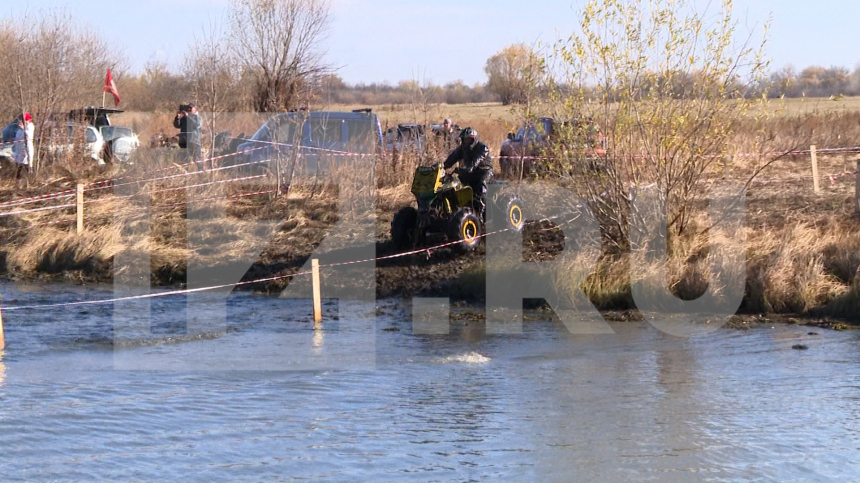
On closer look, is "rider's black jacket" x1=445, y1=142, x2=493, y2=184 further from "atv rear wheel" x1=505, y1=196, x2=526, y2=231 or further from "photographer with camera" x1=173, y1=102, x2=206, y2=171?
"photographer with camera" x1=173, y1=102, x2=206, y2=171

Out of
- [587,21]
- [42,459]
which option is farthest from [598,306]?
[42,459]

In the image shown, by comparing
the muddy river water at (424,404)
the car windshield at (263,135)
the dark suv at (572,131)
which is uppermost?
the car windshield at (263,135)

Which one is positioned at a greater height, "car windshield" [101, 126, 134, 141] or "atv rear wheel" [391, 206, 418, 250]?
"car windshield" [101, 126, 134, 141]

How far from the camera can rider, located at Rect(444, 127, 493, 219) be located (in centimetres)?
1447

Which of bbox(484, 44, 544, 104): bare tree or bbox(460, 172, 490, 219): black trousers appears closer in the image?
bbox(484, 44, 544, 104): bare tree

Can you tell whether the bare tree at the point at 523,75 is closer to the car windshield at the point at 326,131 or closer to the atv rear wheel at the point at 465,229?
the atv rear wheel at the point at 465,229

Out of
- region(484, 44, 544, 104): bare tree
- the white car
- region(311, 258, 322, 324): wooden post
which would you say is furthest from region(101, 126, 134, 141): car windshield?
region(311, 258, 322, 324): wooden post

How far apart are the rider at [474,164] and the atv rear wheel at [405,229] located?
99 cm

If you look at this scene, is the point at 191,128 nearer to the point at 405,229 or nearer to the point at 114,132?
the point at 114,132

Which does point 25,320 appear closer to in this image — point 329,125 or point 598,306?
point 598,306

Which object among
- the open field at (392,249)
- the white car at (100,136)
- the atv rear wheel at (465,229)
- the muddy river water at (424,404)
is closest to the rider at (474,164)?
the atv rear wheel at (465,229)

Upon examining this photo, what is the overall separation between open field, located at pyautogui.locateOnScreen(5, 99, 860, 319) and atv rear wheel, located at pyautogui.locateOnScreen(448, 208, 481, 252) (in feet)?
1.01

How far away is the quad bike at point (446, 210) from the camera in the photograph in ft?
47.3

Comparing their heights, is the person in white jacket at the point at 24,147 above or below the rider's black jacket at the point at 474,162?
above
